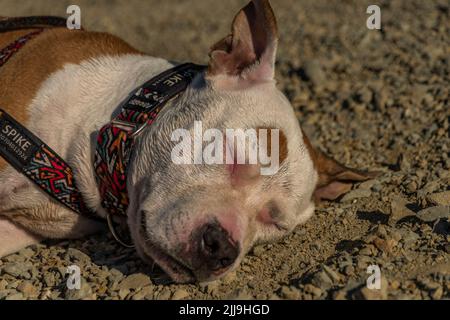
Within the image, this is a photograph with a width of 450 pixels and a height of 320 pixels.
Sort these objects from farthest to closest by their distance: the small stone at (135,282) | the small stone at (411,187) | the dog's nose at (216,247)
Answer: the small stone at (411,187) < the small stone at (135,282) < the dog's nose at (216,247)

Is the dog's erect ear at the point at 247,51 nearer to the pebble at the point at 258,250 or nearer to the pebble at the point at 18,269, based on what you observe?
the pebble at the point at 258,250

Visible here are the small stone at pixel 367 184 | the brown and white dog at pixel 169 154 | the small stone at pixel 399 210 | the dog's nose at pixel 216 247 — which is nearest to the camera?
the dog's nose at pixel 216 247

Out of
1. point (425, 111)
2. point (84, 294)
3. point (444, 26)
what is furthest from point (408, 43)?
point (84, 294)

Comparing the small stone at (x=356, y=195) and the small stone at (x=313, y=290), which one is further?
the small stone at (x=356, y=195)

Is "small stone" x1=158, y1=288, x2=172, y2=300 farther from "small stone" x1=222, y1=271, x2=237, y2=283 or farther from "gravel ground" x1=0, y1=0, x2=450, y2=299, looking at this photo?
"small stone" x1=222, y1=271, x2=237, y2=283

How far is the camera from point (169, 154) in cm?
425

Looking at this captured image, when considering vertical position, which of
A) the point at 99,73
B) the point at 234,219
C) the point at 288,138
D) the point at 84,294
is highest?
the point at 99,73

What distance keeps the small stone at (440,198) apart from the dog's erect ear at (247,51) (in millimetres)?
1381

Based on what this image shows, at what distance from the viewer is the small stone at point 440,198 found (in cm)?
488

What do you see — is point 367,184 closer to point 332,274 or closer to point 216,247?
point 332,274

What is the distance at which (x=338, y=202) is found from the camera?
5277mm

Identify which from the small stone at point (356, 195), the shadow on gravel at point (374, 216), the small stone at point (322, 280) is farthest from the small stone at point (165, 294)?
the small stone at point (356, 195)

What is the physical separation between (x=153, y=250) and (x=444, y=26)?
17.3 ft

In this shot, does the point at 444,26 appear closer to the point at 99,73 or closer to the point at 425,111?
the point at 425,111
